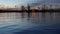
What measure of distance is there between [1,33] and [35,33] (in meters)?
4.22

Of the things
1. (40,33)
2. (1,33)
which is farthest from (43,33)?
(1,33)

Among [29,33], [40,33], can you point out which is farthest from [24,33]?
[40,33]

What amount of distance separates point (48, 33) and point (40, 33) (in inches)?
37.7

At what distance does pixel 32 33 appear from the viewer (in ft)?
57.9

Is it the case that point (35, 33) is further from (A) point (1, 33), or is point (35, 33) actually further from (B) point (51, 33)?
(A) point (1, 33)

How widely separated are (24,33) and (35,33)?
1.37 metres

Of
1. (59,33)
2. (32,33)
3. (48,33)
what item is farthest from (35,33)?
(59,33)

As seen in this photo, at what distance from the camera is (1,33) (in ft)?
59.3

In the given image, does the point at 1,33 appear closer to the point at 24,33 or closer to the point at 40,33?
the point at 24,33

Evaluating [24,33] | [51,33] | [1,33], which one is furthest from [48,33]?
[1,33]

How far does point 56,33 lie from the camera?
17.3 m

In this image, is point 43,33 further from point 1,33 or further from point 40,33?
point 1,33

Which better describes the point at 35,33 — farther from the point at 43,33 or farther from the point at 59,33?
the point at 59,33

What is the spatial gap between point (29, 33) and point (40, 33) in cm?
133
